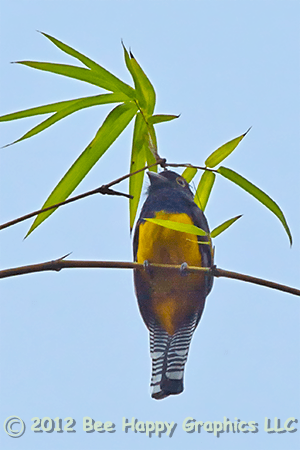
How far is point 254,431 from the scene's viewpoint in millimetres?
1264

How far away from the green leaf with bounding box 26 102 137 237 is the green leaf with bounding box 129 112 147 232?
0.18 feet

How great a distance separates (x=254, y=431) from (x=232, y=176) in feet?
2.21

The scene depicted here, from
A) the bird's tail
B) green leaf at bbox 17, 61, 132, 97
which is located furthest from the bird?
green leaf at bbox 17, 61, 132, 97

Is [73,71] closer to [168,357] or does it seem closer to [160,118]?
[160,118]

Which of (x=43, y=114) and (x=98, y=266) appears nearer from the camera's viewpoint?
(x=98, y=266)

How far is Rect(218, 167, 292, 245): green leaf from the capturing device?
4.17ft

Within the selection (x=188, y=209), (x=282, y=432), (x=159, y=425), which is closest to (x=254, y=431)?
(x=282, y=432)

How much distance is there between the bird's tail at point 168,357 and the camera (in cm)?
140

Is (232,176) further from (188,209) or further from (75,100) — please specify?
(75,100)

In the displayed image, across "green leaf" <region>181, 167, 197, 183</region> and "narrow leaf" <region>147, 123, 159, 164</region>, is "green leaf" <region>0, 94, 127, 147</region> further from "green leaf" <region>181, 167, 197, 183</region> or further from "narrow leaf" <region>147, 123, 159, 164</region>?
"green leaf" <region>181, 167, 197, 183</region>

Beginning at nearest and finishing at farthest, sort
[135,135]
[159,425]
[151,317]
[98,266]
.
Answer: [98,266] → [159,425] → [135,135] → [151,317]

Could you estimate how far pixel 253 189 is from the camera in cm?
128

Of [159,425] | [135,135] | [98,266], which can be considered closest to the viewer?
[98,266]

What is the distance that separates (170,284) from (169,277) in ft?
0.08
